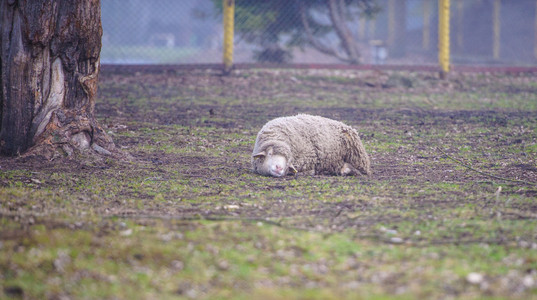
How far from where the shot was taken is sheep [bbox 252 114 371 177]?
6477 mm

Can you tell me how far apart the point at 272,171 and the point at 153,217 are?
2104 mm

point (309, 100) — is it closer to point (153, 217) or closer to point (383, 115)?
point (383, 115)

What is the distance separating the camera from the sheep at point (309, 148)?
6.48 metres

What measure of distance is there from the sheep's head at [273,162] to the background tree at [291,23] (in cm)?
790

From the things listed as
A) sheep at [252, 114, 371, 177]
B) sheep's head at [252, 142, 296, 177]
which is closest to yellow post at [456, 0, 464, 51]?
sheep at [252, 114, 371, 177]

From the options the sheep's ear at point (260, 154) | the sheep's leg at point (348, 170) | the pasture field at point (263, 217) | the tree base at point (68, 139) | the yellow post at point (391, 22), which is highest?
the yellow post at point (391, 22)

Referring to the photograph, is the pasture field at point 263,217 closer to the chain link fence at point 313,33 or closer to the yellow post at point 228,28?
the yellow post at point 228,28

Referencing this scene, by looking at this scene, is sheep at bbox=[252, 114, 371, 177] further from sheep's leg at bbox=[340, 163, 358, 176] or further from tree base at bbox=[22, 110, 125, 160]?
tree base at bbox=[22, 110, 125, 160]

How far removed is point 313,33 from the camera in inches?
582

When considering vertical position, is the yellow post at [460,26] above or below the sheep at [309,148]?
Result: above

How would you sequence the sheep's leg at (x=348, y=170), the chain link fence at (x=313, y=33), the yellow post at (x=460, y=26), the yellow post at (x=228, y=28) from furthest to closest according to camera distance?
the yellow post at (x=460, y=26)
the chain link fence at (x=313, y=33)
the yellow post at (x=228, y=28)
the sheep's leg at (x=348, y=170)

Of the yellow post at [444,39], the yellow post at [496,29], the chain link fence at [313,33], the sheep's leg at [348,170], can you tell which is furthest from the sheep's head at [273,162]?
the yellow post at [496,29]

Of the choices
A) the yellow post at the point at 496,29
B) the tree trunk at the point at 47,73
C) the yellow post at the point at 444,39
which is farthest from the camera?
the yellow post at the point at 496,29

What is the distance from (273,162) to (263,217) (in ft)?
5.84
